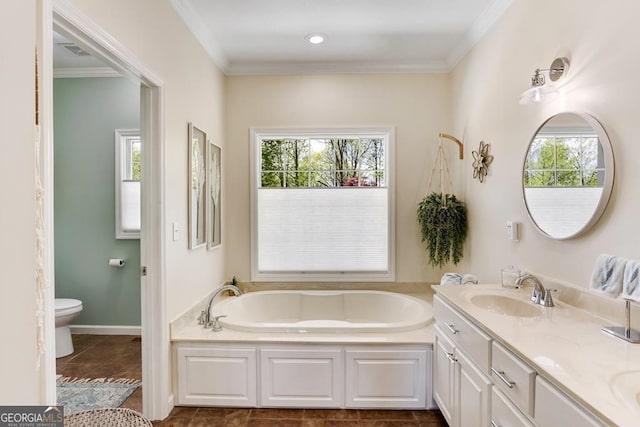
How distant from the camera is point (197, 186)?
105 inches

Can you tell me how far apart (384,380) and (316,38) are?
8.56 ft

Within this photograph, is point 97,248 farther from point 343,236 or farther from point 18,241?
point 18,241

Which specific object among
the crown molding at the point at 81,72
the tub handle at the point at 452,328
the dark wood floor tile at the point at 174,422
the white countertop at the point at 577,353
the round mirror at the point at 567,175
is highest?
the crown molding at the point at 81,72

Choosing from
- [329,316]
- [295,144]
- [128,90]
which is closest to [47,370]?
[329,316]

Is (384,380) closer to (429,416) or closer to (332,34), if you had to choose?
(429,416)

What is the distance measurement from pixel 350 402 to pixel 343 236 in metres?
1.53

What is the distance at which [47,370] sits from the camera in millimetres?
1247

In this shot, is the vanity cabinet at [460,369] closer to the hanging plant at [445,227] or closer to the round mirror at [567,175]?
the round mirror at [567,175]

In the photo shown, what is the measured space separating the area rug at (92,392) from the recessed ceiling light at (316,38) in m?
2.98

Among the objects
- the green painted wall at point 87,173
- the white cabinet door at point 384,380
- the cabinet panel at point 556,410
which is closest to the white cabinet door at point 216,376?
the white cabinet door at point 384,380

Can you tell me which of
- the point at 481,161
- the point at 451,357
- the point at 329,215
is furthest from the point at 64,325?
the point at 481,161

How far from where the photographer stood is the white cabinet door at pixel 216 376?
7.54ft

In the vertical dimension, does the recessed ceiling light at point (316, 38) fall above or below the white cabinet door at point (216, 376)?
above

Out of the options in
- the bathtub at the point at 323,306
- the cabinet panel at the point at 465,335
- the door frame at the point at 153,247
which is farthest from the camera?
the bathtub at the point at 323,306
